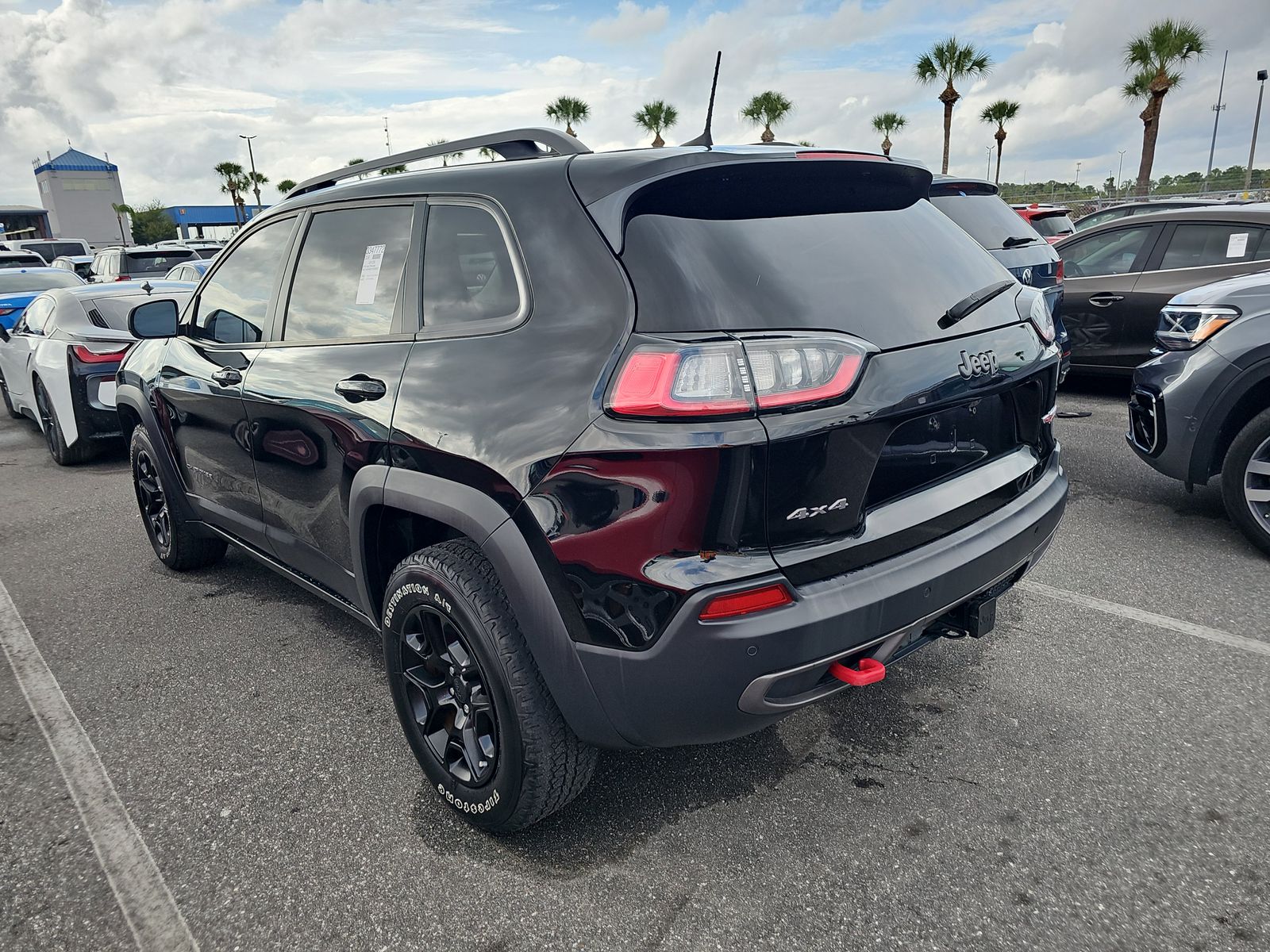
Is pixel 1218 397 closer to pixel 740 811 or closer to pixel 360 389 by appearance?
pixel 740 811

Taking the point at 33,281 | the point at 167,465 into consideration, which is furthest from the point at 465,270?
the point at 33,281

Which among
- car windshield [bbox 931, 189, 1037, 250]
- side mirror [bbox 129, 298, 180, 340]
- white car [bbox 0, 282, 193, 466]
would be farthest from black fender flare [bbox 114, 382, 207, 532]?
car windshield [bbox 931, 189, 1037, 250]

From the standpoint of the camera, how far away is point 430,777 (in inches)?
96.3

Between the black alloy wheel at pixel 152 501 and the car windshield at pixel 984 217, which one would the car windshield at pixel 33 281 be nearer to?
the black alloy wheel at pixel 152 501

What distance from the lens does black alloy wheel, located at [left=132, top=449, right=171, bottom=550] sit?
170 inches

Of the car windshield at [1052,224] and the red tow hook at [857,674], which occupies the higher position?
the car windshield at [1052,224]

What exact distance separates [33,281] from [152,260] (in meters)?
6.95

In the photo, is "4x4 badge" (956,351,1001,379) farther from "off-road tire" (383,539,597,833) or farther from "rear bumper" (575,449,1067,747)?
"off-road tire" (383,539,597,833)

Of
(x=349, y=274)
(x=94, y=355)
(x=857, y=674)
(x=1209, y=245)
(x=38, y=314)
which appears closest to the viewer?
(x=857, y=674)

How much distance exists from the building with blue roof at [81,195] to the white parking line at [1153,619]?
116259 mm

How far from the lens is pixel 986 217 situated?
6.21m

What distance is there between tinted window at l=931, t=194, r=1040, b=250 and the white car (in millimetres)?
5665

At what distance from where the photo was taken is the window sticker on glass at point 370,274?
2.62 m

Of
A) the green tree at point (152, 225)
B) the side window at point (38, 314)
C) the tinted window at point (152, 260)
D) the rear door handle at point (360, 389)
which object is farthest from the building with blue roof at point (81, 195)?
the rear door handle at point (360, 389)
